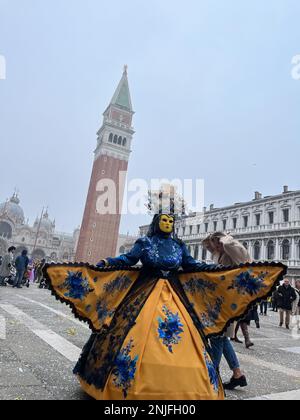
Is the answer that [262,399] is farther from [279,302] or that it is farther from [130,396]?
[279,302]

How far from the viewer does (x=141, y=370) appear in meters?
2.12

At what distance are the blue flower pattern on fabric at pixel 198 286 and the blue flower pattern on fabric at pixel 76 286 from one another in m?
0.93

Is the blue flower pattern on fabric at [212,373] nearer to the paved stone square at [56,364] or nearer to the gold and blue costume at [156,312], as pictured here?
the gold and blue costume at [156,312]

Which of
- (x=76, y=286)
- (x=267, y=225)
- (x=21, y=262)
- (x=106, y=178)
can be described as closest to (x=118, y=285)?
(x=76, y=286)

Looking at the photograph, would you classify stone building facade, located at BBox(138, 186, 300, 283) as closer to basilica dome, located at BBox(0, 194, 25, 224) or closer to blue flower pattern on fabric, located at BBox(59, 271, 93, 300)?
blue flower pattern on fabric, located at BBox(59, 271, 93, 300)

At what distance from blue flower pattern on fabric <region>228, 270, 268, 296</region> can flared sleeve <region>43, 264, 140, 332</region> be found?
3.26 feet

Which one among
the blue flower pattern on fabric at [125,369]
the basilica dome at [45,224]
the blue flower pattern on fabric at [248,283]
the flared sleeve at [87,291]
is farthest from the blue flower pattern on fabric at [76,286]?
the basilica dome at [45,224]

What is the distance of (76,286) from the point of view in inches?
101

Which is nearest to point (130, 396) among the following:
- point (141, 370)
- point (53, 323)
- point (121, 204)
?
point (141, 370)

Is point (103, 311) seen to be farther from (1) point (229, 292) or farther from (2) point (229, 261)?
(2) point (229, 261)

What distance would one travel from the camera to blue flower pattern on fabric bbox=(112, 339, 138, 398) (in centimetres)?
211

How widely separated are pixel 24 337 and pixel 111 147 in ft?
171

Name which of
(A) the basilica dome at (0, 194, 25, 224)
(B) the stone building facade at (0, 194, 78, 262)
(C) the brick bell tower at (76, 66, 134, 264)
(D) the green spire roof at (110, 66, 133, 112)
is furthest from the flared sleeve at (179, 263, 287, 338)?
(A) the basilica dome at (0, 194, 25, 224)
